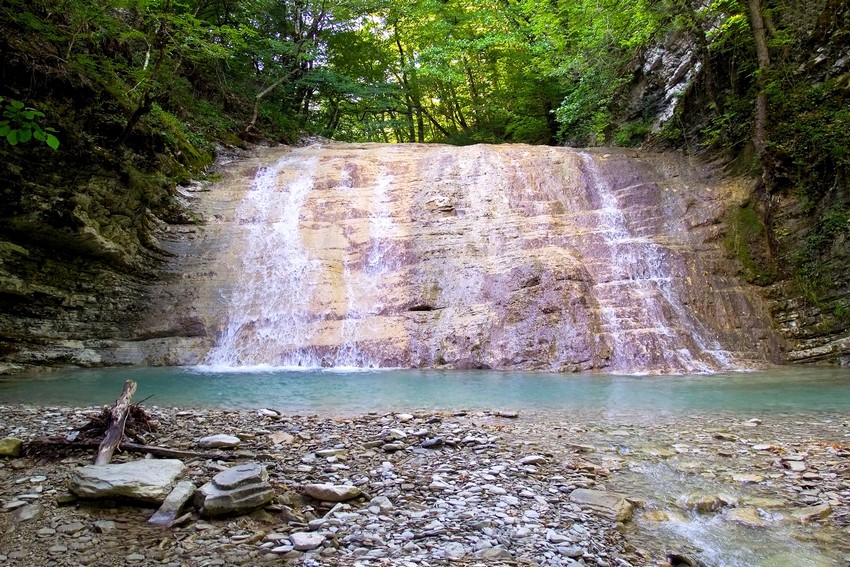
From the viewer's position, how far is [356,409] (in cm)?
568

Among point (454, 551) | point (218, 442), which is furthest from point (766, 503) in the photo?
point (218, 442)

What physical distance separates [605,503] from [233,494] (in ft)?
6.93

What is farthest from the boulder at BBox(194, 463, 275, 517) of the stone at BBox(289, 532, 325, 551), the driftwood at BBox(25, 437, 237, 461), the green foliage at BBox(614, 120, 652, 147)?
the green foliage at BBox(614, 120, 652, 147)

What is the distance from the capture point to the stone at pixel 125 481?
105 inches

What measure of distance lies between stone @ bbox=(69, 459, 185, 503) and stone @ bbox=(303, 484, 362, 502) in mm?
776

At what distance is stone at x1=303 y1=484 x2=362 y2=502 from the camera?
288 cm

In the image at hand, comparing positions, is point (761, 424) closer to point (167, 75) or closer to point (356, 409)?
point (356, 409)

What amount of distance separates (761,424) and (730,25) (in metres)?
11.0

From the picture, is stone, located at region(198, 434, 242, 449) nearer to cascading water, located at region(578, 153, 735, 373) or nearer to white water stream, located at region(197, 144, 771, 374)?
white water stream, located at region(197, 144, 771, 374)

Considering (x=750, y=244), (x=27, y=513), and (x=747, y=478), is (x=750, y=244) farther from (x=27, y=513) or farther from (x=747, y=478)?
(x=27, y=513)

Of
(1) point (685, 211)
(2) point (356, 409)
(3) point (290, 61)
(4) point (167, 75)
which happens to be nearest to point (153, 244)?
(4) point (167, 75)

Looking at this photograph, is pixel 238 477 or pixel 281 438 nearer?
pixel 238 477

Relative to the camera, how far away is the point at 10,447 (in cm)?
335

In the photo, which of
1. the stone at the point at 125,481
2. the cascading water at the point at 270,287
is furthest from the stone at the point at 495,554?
the cascading water at the point at 270,287
